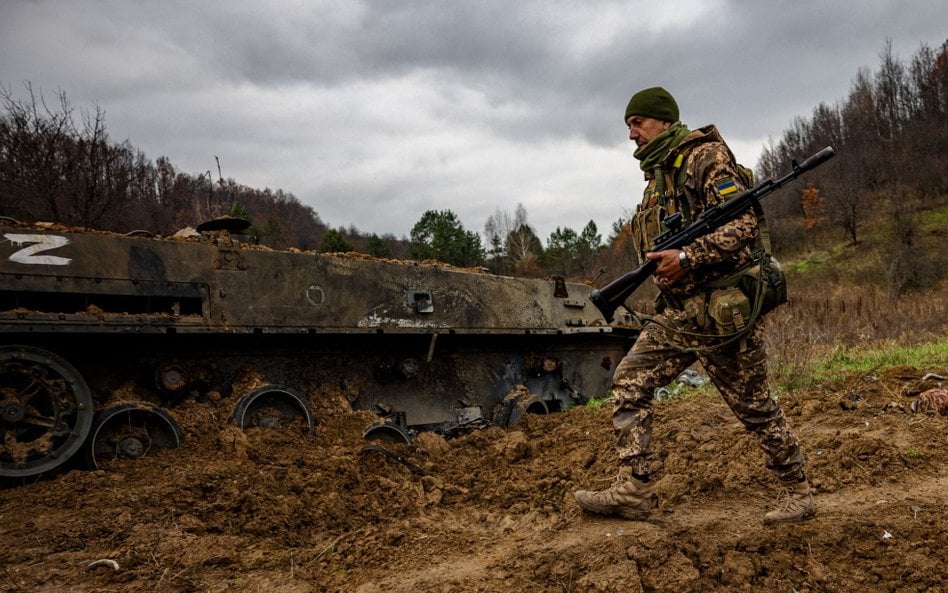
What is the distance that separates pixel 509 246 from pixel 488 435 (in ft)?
132

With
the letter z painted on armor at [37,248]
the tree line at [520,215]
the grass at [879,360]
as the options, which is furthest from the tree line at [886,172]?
the letter z painted on armor at [37,248]

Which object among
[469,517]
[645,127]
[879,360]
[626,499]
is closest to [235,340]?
[469,517]

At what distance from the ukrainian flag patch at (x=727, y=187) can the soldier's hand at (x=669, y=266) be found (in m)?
0.35

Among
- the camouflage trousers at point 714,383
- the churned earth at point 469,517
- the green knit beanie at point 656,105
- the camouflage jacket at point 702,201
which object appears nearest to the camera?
the churned earth at point 469,517

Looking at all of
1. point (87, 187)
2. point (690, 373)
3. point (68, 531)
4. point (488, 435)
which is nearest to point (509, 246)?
point (87, 187)

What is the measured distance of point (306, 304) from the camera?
600 centimetres

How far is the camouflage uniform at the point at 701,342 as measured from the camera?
314 centimetres

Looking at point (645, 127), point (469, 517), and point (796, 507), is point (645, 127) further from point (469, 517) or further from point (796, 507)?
point (469, 517)

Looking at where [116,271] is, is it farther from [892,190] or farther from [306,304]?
[892,190]

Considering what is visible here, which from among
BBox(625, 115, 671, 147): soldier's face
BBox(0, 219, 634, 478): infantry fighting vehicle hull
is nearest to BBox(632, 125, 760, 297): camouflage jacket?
BBox(625, 115, 671, 147): soldier's face

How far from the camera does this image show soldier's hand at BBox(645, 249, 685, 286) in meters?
→ 3.12

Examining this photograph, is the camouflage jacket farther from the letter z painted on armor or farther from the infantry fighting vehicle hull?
the letter z painted on armor

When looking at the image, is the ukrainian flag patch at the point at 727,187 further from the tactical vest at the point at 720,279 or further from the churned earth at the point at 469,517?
the churned earth at the point at 469,517

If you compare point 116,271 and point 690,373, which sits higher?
point 116,271
